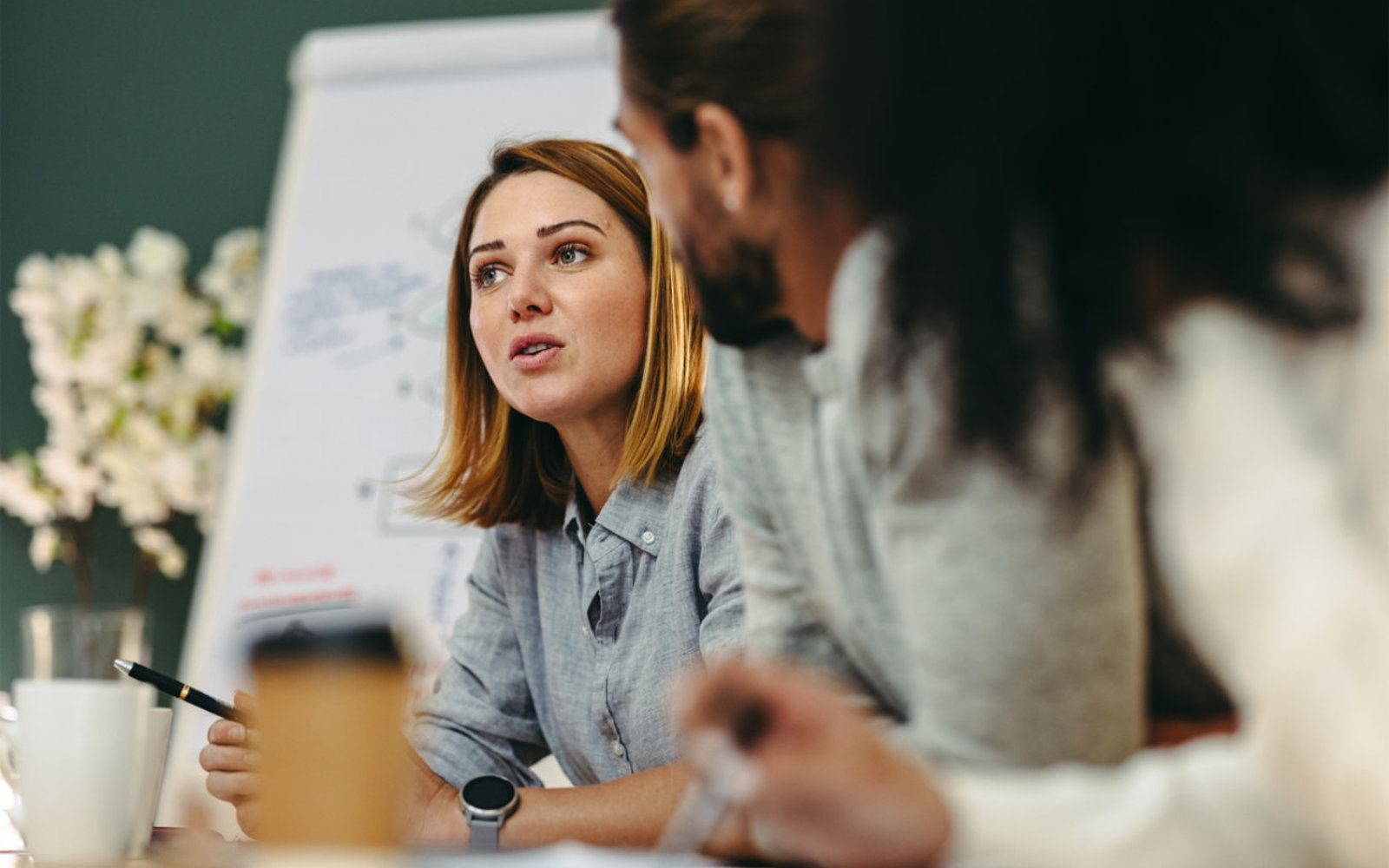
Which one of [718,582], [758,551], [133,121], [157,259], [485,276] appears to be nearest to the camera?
[758,551]

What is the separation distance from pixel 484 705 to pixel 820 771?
3.41ft

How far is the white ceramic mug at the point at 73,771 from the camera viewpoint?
79cm

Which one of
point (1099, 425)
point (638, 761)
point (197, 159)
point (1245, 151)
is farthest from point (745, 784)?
point (197, 159)

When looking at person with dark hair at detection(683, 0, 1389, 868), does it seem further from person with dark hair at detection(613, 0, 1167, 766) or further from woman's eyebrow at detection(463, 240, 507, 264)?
woman's eyebrow at detection(463, 240, 507, 264)

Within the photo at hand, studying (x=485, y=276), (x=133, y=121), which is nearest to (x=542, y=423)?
(x=485, y=276)

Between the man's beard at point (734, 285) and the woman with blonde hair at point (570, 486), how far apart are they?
0.44 meters

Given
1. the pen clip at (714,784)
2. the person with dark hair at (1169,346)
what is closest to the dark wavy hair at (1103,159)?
the person with dark hair at (1169,346)

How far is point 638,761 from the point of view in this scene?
4.62 feet

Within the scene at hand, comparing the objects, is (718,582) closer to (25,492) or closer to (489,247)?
(489,247)

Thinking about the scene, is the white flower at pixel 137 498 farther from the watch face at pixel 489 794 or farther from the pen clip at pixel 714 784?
the pen clip at pixel 714 784

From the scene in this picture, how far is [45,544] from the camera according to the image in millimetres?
2236

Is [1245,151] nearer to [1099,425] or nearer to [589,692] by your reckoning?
[1099,425]

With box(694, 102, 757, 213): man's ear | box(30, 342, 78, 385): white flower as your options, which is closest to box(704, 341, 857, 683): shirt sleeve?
box(694, 102, 757, 213): man's ear

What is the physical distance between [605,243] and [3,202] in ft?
5.85
